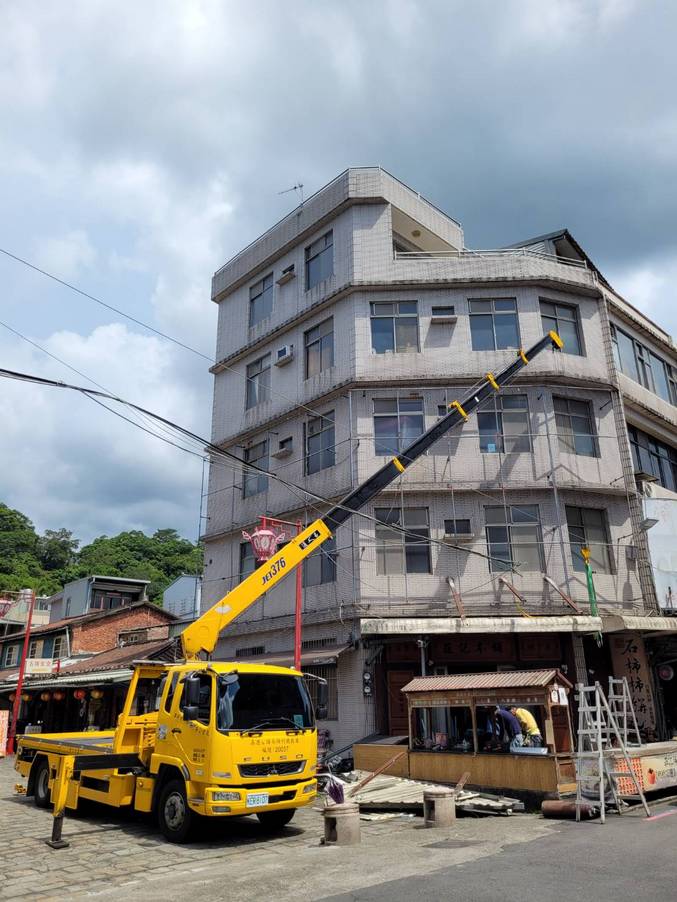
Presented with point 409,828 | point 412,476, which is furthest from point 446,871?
point 412,476

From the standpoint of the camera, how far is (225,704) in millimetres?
10570

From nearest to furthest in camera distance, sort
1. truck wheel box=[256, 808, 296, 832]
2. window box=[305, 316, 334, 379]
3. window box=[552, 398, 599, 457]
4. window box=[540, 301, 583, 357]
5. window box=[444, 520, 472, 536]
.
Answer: truck wheel box=[256, 808, 296, 832], window box=[444, 520, 472, 536], window box=[552, 398, 599, 457], window box=[540, 301, 583, 357], window box=[305, 316, 334, 379]

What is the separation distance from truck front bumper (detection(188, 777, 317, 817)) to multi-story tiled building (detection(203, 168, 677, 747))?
A: 860 cm

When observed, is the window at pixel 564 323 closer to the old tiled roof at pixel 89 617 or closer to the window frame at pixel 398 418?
the window frame at pixel 398 418

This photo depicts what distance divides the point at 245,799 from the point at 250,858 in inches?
30.9

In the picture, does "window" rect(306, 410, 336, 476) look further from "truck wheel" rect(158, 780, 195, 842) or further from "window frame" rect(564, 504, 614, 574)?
"truck wheel" rect(158, 780, 195, 842)

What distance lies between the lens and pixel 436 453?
74.2 ft

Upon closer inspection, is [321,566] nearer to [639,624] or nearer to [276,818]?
[639,624]

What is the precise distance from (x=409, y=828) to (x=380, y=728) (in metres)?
8.22

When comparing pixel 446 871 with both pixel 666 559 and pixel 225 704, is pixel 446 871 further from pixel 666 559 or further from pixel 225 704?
pixel 666 559

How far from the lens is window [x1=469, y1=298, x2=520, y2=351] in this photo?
23875 millimetres

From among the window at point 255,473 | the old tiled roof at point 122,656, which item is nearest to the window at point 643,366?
the window at point 255,473

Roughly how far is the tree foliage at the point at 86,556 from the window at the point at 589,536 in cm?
6086

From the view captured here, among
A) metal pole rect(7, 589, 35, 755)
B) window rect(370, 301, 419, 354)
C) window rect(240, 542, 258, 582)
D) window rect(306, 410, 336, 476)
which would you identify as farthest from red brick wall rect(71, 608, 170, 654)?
window rect(370, 301, 419, 354)
